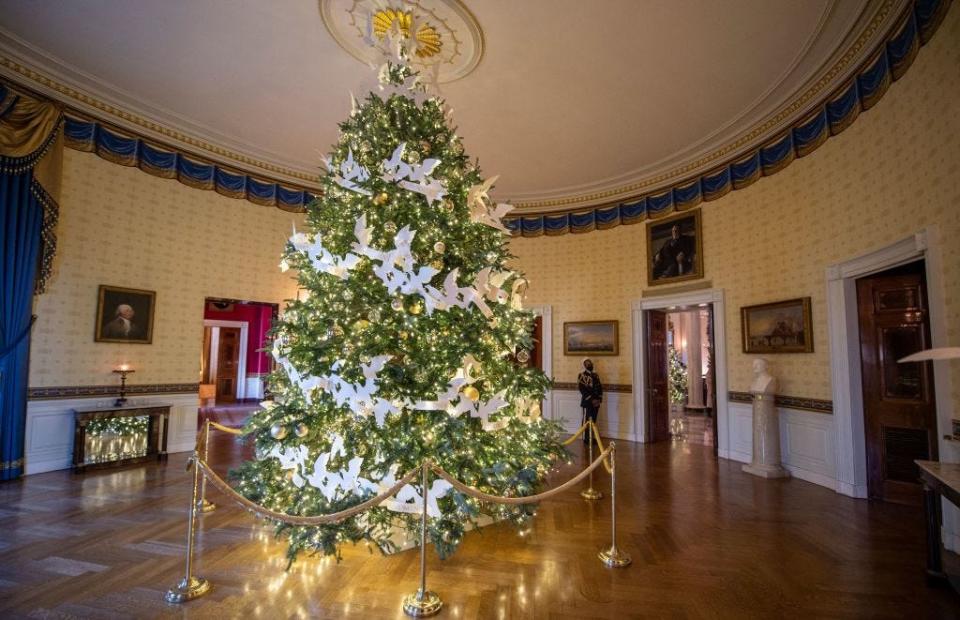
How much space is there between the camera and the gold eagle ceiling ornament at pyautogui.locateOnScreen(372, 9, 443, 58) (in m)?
4.65

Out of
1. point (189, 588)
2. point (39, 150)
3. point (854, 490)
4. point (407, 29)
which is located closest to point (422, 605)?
point (189, 588)

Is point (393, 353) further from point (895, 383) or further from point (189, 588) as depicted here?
point (895, 383)

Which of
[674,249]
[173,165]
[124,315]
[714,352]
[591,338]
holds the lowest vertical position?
[714,352]

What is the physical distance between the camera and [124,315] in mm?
6703

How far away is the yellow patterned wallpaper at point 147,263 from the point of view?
6172 mm

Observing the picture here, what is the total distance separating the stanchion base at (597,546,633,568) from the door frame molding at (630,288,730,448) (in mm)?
4814

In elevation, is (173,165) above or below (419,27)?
below

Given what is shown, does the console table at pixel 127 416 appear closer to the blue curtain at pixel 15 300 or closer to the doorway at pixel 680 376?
the blue curtain at pixel 15 300

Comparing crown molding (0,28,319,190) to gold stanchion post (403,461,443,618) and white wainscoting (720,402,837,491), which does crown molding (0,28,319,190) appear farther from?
white wainscoting (720,402,837,491)

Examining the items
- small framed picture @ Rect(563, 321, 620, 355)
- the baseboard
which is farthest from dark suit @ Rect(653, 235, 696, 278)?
the baseboard

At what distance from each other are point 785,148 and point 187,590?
8158 mm

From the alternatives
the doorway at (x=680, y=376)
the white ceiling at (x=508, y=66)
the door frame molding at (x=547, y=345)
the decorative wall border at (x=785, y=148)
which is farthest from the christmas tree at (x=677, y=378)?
the white ceiling at (x=508, y=66)

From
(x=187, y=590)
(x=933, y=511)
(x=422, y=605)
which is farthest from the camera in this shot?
(x=933, y=511)

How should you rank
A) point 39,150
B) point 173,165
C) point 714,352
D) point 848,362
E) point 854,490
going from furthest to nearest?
point 714,352, point 173,165, point 39,150, point 848,362, point 854,490
